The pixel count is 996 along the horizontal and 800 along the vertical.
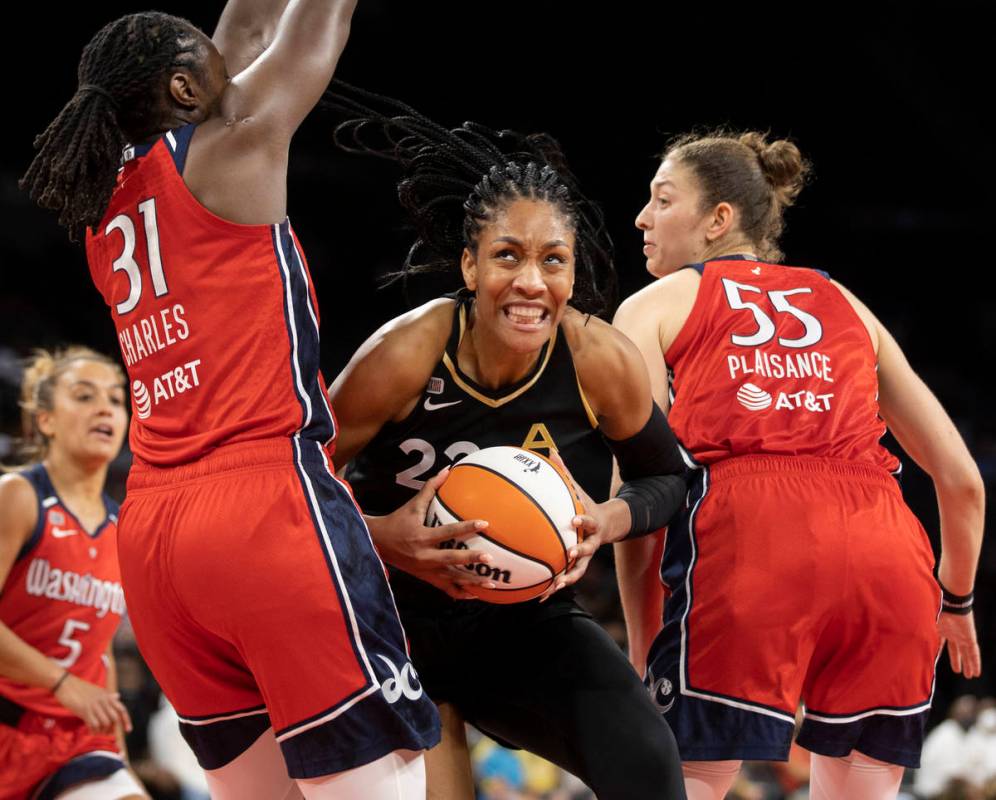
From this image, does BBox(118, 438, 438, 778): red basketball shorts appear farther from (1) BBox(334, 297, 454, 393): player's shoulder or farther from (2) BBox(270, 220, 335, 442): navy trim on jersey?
(1) BBox(334, 297, 454, 393): player's shoulder

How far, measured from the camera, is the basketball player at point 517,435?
2820 millimetres

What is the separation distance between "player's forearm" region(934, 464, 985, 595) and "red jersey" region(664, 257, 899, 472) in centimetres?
18

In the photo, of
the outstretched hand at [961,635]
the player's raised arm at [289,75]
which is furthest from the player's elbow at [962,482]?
the player's raised arm at [289,75]

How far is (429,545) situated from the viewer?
105 inches

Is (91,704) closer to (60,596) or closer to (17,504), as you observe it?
(60,596)

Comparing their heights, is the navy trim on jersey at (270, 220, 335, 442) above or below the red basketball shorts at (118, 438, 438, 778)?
above

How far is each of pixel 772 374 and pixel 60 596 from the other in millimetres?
2680

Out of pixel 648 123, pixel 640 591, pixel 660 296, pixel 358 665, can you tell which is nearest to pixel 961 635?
pixel 640 591

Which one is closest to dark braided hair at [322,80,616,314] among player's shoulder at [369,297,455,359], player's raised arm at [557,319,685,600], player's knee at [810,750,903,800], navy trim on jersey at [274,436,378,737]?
player's shoulder at [369,297,455,359]

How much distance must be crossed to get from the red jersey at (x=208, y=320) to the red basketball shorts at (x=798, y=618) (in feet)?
3.97

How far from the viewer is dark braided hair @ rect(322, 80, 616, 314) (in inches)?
119

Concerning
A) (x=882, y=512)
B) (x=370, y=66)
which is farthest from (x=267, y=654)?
(x=370, y=66)

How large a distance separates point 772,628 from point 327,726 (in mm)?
1291

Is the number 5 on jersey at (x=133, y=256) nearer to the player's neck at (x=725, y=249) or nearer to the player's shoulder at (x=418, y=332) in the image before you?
the player's shoulder at (x=418, y=332)
